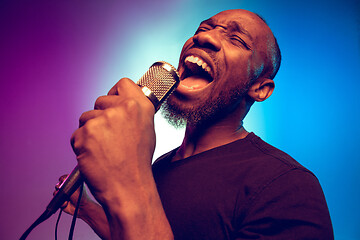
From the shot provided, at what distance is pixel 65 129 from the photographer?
212 cm

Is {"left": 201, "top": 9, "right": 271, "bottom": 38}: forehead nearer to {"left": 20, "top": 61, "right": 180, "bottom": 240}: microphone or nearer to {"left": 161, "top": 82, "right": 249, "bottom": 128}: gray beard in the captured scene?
{"left": 161, "top": 82, "right": 249, "bottom": 128}: gray beard

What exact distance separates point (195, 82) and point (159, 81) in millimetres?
358

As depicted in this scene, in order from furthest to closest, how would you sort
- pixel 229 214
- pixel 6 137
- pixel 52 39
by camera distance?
pixel 52 39 → pixel 6 137 → pixel 229 214

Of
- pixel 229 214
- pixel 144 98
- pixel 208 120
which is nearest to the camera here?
pixel 144 98

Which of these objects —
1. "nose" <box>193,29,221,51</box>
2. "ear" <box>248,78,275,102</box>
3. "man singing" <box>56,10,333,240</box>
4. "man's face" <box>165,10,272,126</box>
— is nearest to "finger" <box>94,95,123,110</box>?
"man singing" <box>56,10,333,240</box>

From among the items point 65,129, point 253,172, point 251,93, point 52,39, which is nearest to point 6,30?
point 52,39

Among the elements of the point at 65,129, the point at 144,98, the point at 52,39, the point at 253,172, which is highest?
the point at 52,39

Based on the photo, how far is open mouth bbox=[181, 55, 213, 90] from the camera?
919 mm

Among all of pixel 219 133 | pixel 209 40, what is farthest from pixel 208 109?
pixel 209 40

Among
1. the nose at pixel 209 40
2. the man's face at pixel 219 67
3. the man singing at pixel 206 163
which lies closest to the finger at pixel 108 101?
the man singing at pixel 206 163

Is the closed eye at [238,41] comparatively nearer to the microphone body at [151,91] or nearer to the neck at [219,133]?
the neck at [219,133]

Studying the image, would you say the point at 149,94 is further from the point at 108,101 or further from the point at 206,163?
the point at 206,163

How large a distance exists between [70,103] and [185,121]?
1559 mm

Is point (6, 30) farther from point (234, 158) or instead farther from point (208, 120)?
point (234, 158)
